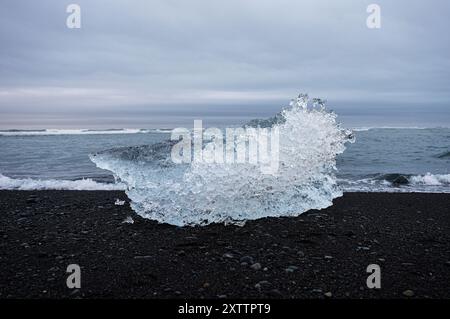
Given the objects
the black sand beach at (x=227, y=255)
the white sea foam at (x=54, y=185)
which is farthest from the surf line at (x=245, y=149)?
the white sea foam at (x=54, y=185)

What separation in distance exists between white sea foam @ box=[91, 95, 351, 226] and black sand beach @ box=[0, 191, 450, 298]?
250 millimetres

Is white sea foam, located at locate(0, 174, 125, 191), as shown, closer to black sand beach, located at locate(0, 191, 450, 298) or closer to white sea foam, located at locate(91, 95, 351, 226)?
white sea foam, located at locate(91, 95, 351, 226)

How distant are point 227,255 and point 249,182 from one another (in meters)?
1.65

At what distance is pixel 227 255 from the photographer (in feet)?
14.1

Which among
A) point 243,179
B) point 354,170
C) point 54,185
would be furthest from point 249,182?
point 354,170

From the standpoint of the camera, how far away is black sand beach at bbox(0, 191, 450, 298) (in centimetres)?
350

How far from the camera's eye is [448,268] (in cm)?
397

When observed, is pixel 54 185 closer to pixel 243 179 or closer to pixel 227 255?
pixel 243 179

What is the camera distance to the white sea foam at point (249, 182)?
5.57 meters

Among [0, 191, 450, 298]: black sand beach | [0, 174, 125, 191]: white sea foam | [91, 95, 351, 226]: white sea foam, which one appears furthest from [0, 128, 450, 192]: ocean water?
[0, 191, 450, 298]: black sand beach

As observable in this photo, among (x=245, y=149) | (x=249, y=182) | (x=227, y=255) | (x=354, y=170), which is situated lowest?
(x=227, y=255)

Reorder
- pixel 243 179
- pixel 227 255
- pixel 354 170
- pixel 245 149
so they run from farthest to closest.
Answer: pixel 354 170
pixel 245 149
pixel 243 179
pixel 227 255

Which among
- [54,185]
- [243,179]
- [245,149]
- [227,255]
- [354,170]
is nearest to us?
[227,255]
